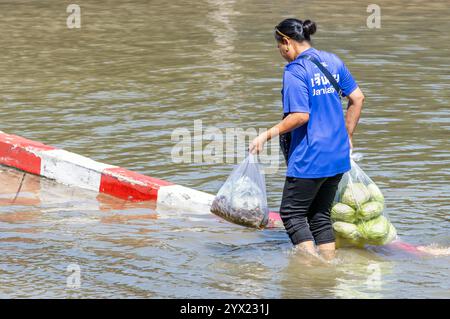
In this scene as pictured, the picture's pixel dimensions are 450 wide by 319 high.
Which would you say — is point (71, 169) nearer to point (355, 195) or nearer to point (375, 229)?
point (355, 195)

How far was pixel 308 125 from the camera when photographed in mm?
6828

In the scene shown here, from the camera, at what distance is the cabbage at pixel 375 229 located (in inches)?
293

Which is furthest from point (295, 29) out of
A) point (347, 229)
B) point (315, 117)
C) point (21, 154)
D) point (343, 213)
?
point (21, 154)

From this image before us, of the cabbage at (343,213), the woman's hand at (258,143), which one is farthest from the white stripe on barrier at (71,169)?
the woman's hand at (258,143)

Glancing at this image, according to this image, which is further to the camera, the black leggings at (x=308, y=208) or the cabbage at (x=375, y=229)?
the cabbage at (x=375, y=229)

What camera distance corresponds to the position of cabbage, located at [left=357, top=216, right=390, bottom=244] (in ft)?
24.4

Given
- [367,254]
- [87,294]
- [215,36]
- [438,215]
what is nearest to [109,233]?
[87,294]

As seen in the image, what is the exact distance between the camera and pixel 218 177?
9906 millimetres

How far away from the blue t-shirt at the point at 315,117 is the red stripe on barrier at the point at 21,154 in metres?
3.52

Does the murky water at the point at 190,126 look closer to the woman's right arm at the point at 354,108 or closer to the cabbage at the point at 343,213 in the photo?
the cabbage at the point at 343,213

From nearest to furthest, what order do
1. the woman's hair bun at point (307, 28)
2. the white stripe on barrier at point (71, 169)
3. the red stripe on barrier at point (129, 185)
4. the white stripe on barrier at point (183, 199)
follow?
1. the woman's hair bun at point (307, 28)
2. the white stripe on barrier at point (183, 199)
3. the red stripe on barrier at point (129, 185)
4. the white stripe on barrier at point (71, 169)

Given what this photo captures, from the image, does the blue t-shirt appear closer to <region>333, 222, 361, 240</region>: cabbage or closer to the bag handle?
the bag handle

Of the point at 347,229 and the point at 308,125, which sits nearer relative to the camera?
the point at 308,125

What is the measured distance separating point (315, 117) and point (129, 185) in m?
2.67
